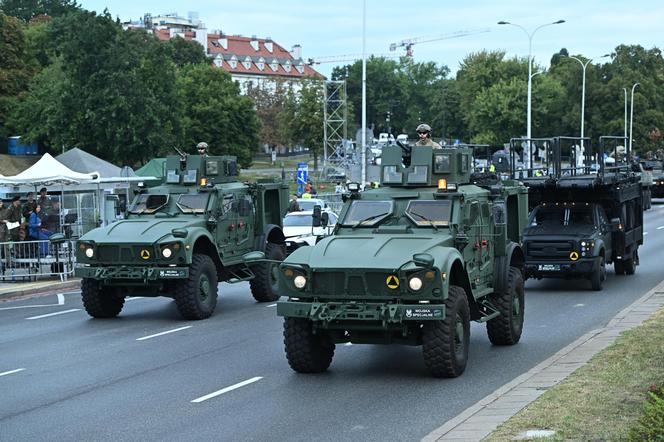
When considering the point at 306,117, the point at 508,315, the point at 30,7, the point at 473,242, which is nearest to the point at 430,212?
the point at 473,242

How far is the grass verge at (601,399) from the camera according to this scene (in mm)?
9664

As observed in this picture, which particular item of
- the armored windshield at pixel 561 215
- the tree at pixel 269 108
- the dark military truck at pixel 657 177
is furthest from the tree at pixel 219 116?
the armored windshield at pixel 561 215

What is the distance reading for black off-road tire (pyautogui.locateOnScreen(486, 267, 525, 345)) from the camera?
15.6 meters

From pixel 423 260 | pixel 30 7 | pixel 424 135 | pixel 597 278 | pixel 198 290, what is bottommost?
pixel 597 278

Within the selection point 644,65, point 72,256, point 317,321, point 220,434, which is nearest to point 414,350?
point 317,321

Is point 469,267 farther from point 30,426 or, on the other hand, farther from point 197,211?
point 197,211

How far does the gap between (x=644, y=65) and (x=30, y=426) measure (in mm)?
92966

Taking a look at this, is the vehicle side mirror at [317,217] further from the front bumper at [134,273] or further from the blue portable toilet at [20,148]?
the blue portable toilet at [20,148]

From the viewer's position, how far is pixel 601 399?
1100 centimetres

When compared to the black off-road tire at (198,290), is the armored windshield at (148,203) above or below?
above

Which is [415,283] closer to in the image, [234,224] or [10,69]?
[234,224]

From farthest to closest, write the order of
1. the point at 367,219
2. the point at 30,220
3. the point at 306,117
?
the point at 306,117
the point at 30,220
the point at 367,219

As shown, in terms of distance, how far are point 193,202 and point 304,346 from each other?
26.0 ft

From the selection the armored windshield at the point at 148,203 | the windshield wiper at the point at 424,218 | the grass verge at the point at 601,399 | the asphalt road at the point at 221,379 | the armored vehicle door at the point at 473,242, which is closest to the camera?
the grass verge at the point at 601,399
